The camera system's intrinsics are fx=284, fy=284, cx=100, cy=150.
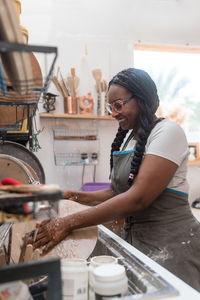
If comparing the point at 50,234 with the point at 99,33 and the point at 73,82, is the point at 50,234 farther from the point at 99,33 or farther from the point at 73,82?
the point at 99,33

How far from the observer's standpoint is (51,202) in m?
0.45

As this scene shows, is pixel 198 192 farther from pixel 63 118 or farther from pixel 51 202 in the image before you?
pixel 51 202

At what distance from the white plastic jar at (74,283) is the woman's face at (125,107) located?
85 cm

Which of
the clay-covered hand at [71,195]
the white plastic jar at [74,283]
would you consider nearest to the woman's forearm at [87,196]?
the clay-covered hand at [71,195]

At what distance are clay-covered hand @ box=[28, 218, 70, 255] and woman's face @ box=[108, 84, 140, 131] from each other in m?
0.57

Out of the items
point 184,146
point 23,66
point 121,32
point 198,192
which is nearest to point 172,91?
point 121,32

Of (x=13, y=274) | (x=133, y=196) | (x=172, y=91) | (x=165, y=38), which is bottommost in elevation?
(x=133, y=196)

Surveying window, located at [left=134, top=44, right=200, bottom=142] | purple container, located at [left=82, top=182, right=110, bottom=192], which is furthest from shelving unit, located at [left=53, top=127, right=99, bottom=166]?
window, located at [left=134, top=44, right=200, bottom=142]

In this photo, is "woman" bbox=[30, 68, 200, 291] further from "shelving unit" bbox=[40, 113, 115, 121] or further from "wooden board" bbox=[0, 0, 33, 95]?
"shelving unit" bbox=[40, 113, 115, 121]

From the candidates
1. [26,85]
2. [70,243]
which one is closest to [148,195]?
[70,243]

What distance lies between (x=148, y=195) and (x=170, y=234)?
0.21m

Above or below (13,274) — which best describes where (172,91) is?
above

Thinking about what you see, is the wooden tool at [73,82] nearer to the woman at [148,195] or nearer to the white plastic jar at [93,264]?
the woman at [148,195]

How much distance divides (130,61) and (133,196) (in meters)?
2.22
